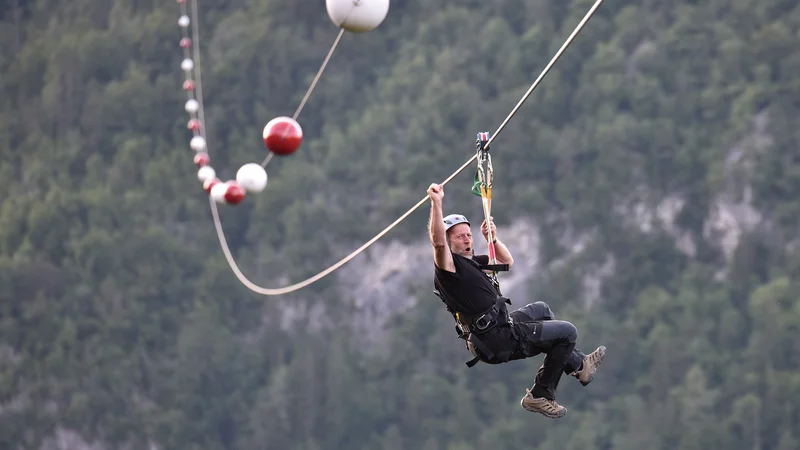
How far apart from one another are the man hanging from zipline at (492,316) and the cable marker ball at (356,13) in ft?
6.05

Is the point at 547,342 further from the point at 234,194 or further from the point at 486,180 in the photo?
the point at 234,194

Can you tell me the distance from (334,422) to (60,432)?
12327 millimetres

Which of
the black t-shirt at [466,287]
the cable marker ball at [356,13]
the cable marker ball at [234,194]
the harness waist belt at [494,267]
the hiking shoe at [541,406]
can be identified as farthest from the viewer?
the cable marker ball at [234,194]

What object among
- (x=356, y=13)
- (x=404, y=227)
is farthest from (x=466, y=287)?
(x=404, y=227)

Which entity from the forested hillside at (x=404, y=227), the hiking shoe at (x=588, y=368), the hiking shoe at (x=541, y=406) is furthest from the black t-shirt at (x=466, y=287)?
the forested hillside at (x=404, y=227)

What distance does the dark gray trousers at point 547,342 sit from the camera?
590 inches

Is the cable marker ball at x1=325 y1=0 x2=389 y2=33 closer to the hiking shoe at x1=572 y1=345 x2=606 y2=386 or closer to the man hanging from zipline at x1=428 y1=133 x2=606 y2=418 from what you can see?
the man hanging from zipline at x1=428 y1=133 x2=606 y2=418

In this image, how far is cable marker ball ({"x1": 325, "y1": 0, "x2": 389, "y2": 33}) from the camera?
53.0 ft

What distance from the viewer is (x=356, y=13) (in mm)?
16188

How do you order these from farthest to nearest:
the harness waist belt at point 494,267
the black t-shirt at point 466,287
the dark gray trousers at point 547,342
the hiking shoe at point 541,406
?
the hiking shoe at point 541,406 < the dark gray trousers at point 547,342 < the harness waist belt at point 494,267 < the black t-shirt at point 466,287

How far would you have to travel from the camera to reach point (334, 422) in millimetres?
77562

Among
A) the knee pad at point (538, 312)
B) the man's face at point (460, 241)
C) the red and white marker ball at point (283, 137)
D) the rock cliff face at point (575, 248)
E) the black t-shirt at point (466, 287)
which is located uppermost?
the rock cliff face at point (575, 248)

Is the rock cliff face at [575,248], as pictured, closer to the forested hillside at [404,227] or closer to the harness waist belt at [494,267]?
the forested hillside at [404,227]

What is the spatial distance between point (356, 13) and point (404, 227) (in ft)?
209
